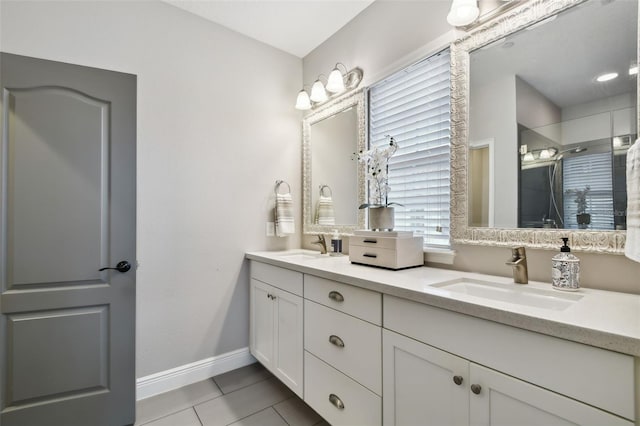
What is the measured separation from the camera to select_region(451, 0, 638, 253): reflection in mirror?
3.66 ft

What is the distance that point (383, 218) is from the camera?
1742 mm

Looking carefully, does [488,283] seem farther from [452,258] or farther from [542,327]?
[542,327]

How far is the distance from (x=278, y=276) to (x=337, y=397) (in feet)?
2.67

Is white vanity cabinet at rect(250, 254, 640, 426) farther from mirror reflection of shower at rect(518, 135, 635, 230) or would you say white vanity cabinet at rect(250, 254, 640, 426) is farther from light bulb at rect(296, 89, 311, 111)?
light bulb at rect(296, 89, 311, 111)

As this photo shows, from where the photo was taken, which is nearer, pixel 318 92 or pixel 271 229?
pixel 318 92

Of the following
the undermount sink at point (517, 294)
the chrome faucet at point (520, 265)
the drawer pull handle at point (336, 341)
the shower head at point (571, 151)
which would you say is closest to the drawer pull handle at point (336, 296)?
the drawer pull handle at point (336, 341)

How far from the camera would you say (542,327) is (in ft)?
2.63

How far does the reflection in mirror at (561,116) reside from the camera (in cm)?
111

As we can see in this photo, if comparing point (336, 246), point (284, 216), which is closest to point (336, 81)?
point (284, 216)

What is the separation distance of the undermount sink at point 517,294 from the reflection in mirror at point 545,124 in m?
0.22

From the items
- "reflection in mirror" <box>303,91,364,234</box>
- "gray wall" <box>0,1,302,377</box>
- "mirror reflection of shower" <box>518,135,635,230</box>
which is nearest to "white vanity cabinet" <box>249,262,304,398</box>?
"gray wall" <box>0,1,302,377</box>

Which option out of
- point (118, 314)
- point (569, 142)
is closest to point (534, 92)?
point (569, 142)

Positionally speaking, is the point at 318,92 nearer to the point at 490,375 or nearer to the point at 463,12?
the point at 463,12

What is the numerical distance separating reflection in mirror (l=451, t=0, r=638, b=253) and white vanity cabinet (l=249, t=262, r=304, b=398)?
Answer: 1037 mm
